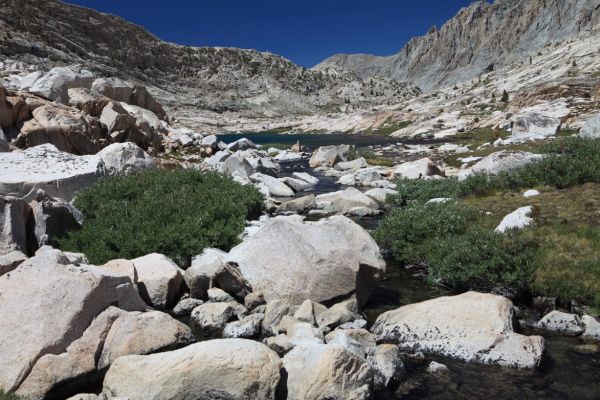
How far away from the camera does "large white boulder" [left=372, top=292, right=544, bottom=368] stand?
9.79m

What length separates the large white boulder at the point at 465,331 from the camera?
9.79 meters

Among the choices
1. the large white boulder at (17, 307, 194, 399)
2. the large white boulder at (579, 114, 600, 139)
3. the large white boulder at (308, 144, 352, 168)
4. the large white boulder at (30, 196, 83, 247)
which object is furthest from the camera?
the large white boulder at (308, 144, 352, 168)

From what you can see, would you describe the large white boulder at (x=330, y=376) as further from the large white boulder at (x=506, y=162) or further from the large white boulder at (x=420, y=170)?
the large white boulder at (x=420, y=170)

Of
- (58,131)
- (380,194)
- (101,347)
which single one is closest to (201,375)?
(101,347)

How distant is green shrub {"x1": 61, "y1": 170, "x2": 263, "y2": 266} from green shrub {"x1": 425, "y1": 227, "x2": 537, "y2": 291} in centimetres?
763

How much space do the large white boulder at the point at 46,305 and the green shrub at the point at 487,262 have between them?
9192 millimetres

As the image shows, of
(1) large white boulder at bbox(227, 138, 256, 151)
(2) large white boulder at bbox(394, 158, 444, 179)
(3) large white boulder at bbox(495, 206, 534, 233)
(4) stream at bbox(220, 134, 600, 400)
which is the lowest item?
(4) stream at bbox(220, 134, 600, 400)

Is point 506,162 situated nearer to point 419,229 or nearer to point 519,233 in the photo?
point 419,229

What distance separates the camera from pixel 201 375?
8.23 m

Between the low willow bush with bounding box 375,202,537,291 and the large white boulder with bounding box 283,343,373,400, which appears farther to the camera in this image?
the low willow bush with bounding box 375,202,537,291

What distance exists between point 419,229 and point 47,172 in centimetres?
1524

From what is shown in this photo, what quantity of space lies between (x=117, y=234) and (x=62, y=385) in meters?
7.67

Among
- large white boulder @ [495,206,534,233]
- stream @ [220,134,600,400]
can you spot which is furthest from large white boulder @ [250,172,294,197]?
stream @ [220,134,600,400]

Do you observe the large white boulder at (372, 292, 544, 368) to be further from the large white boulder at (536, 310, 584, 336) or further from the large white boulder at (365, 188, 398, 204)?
the large white boulder at (365, 188, 398, 204)
